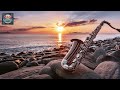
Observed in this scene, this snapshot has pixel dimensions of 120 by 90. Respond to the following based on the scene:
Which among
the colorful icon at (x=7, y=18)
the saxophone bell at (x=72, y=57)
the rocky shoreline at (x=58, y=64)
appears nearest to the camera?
the saxophone bell at (x=72, y=57)

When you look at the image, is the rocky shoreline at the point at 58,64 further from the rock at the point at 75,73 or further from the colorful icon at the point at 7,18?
the colorful icon at the point at 7,18

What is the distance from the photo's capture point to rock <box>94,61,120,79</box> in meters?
5.45

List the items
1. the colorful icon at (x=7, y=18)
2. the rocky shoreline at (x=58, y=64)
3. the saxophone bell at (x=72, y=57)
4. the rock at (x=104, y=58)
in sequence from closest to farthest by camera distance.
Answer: the saxophone bell at (x=72, y=57) → the rocky shoreline at (x=58, y=64) → the colorful icon at (x=7, y=18) → the rock at (x=104, y=58)

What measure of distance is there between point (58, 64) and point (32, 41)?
2.34ft

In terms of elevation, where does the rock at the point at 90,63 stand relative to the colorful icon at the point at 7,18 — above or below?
below

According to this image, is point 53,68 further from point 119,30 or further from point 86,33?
point 119,30

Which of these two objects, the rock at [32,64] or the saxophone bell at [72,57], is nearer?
the saxophone bell at [72,57]

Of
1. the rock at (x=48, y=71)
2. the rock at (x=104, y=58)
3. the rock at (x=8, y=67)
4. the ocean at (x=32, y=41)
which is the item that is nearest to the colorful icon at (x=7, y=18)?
the ocean at (x=32, y=41)

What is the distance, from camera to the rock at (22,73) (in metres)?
5.49

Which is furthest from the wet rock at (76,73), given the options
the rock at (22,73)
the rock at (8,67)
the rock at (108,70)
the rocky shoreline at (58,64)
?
the rock at (8,67)

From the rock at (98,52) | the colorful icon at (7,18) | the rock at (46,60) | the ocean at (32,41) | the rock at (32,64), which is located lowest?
the rock at (32,64)

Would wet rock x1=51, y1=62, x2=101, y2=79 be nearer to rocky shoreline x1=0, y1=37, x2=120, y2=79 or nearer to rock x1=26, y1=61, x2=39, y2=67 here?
rocky shoreline x1=0, y1=37, x2=120, y2=79
